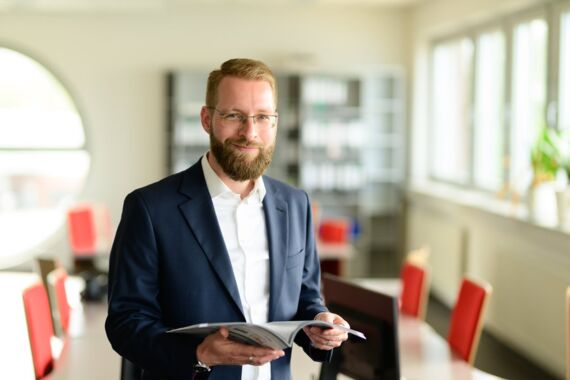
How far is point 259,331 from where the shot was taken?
187 cm

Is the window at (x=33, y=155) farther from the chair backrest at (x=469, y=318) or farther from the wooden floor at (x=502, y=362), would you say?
the chair backrest at (x=469, y=318)

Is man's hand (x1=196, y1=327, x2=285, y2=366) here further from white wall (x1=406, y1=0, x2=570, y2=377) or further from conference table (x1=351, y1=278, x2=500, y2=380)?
white wall (x1=406, y1=0, x2=570, y2=377)

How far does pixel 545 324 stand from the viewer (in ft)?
20.5

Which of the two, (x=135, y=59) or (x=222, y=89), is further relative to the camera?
(x=135, y=59)

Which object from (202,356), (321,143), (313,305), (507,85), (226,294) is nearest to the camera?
(202,356)

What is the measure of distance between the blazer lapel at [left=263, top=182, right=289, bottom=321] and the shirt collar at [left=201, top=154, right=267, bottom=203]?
22 mm

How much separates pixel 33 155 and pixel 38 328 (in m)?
17.1

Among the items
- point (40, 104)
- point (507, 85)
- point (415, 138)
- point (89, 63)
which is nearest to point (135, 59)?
point (89, 63)

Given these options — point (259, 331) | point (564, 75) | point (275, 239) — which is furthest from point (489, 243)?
point (259, 331)

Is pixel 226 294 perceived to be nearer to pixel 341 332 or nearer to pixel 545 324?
pixel 341 332

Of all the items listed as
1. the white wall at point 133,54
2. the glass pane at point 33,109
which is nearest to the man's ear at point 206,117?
the white wall at point 133,54

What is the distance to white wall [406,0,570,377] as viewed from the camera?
242 inches

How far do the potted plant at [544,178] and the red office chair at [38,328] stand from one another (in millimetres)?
3855

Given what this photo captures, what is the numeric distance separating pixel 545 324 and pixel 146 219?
15.7 ft
